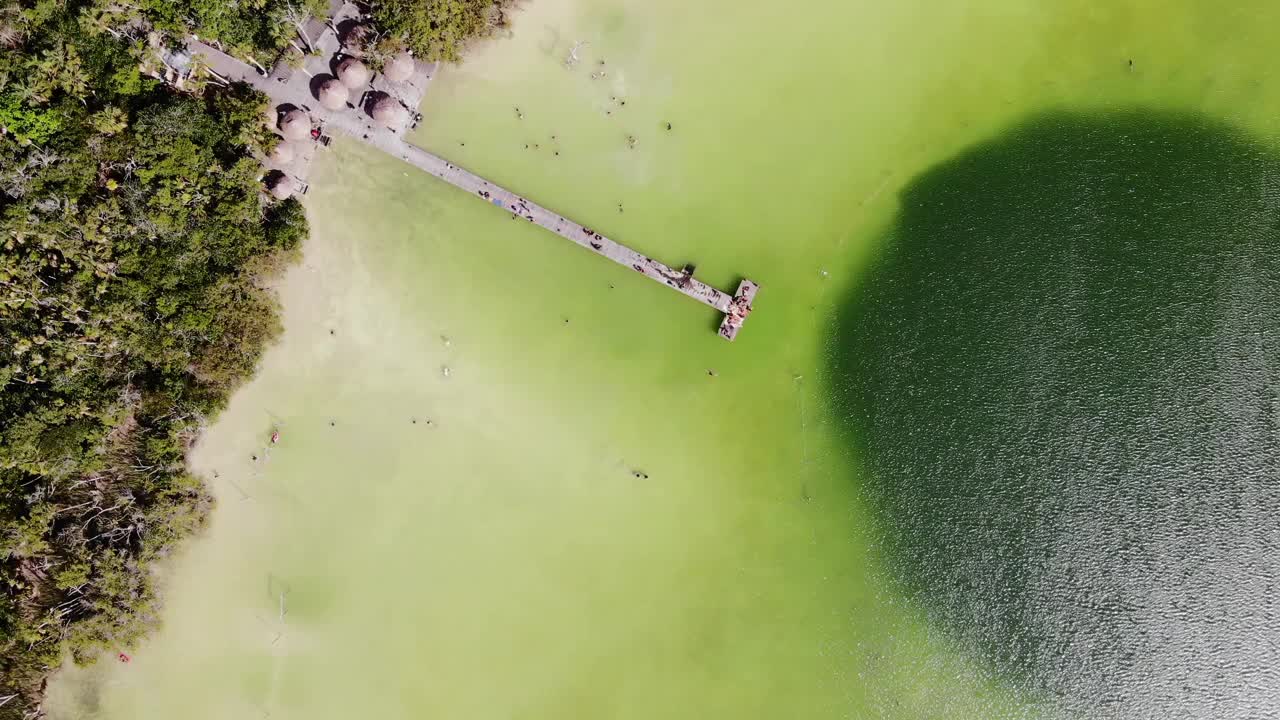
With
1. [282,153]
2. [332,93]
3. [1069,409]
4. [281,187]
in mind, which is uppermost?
[1069,409]

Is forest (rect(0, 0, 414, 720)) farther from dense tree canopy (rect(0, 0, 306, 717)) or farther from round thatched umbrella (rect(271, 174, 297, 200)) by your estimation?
round thatched umbrella (rect(271, 174, 297, 200))

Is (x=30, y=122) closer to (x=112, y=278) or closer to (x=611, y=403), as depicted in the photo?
(x=112, y=278)

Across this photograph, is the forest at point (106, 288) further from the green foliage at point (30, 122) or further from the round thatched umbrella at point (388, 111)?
the round thatched umbrella at point (388, 111)

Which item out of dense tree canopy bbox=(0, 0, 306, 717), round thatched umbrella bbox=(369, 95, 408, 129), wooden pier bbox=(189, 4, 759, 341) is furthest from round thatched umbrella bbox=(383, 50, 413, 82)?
dense tree canopy bbox=(0, 0, 306, 717)

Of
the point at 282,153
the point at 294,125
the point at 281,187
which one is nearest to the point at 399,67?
the point at 294,125

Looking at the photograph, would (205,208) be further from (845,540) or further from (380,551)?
(845,540)

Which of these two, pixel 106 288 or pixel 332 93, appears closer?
pixel 106 288

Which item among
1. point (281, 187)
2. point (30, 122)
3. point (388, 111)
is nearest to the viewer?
point (30, 122)
